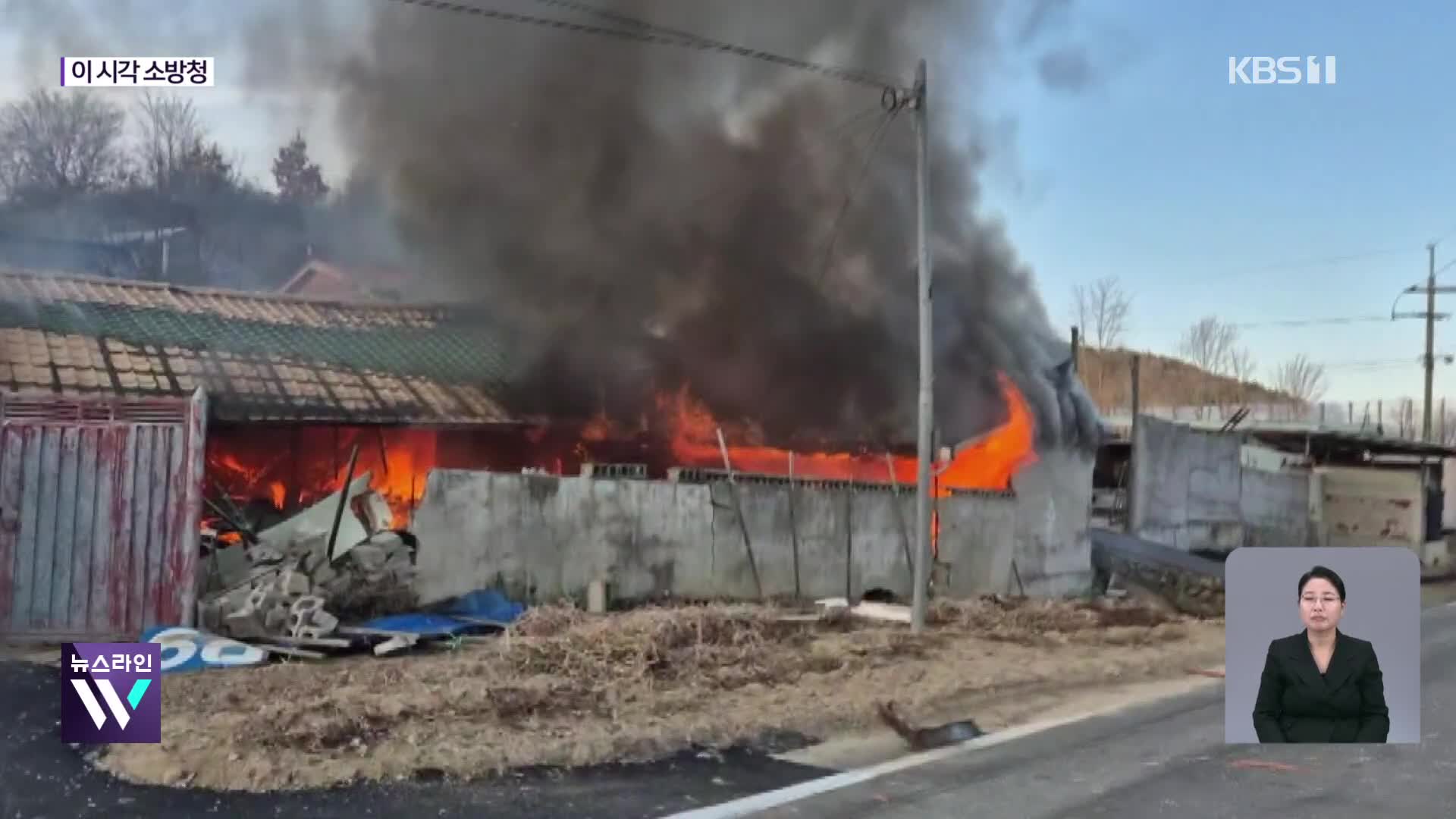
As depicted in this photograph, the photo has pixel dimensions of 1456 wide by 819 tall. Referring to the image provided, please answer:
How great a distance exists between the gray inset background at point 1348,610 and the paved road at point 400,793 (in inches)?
93.3

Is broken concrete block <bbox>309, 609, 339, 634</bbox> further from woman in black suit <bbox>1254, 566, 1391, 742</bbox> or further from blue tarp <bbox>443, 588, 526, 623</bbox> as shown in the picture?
woman in black suit <bbox>1254, 566, 1391, 742</bbox>

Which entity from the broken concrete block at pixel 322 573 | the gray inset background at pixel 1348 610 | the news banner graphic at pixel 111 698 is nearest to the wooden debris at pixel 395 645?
the broken concrete block at pixel 322 573

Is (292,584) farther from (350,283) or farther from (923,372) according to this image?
(350,283)

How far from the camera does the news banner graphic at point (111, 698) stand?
601cm

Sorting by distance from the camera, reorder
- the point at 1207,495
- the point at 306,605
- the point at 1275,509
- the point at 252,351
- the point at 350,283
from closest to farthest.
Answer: the point at 306,605 → the point at 252,351 → the point at 1207,495 → the point at 350,283 → the point at 1275,509

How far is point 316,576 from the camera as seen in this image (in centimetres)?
984

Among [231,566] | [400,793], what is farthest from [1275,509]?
[400,793]

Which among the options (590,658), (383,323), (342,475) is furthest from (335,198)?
(590,658)

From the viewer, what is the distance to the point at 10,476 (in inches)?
338

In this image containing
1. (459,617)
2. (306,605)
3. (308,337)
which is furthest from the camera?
(308,337)

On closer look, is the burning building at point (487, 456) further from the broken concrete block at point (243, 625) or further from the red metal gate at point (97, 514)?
the red metal gate at point (97, 514)

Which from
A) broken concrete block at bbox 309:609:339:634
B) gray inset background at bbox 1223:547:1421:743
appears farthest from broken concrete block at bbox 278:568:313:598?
gray inset background at bbox 1223:547:1421:743

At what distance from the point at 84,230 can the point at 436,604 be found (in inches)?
900

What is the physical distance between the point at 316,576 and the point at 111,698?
3577mm
